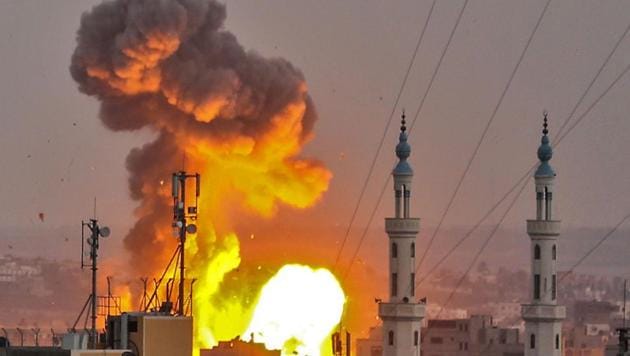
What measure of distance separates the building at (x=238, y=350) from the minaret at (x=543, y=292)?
16992 millimetres

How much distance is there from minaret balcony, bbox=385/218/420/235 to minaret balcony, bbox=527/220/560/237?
4.98 m

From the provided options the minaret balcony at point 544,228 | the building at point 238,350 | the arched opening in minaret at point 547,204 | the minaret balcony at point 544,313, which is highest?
the arched opening in minaret at point 547,204

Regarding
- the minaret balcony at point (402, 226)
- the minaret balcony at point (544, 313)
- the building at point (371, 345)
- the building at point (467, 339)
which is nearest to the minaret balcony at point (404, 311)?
A: the minaret balcony at point (402, 226)

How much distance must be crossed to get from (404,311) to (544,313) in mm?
5962

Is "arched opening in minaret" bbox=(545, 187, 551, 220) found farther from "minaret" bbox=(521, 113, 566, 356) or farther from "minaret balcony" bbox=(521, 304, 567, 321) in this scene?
"minaret balcony" bbox=(521, 304, 567, 321)

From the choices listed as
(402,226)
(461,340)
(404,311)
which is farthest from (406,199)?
(461,340)

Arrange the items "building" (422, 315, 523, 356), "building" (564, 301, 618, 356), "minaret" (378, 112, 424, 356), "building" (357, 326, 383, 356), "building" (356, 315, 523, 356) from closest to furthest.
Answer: "minaret" (378, 112, 424, 356) < "building" (422, 315, 523, 356) < "building" (356, 315, 523, 356) < "building" (357, 326, 383, 356) < "building" (564, 301, 618, 356)

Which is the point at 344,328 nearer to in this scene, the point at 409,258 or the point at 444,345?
the point at 409,258

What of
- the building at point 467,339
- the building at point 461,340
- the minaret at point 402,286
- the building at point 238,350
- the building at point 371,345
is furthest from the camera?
the building at point 371,345

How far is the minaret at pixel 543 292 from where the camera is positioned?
113 m

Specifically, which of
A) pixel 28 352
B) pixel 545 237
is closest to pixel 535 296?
pixel 545 237

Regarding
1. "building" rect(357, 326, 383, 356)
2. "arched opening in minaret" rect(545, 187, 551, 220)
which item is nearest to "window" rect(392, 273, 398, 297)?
"arched opening in minaret" rect(545, 187, 551, 220)

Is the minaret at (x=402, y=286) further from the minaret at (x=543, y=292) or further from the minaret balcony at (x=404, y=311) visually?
the minaret at (x=543, y=292)

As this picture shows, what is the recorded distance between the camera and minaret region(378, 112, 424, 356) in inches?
4451
